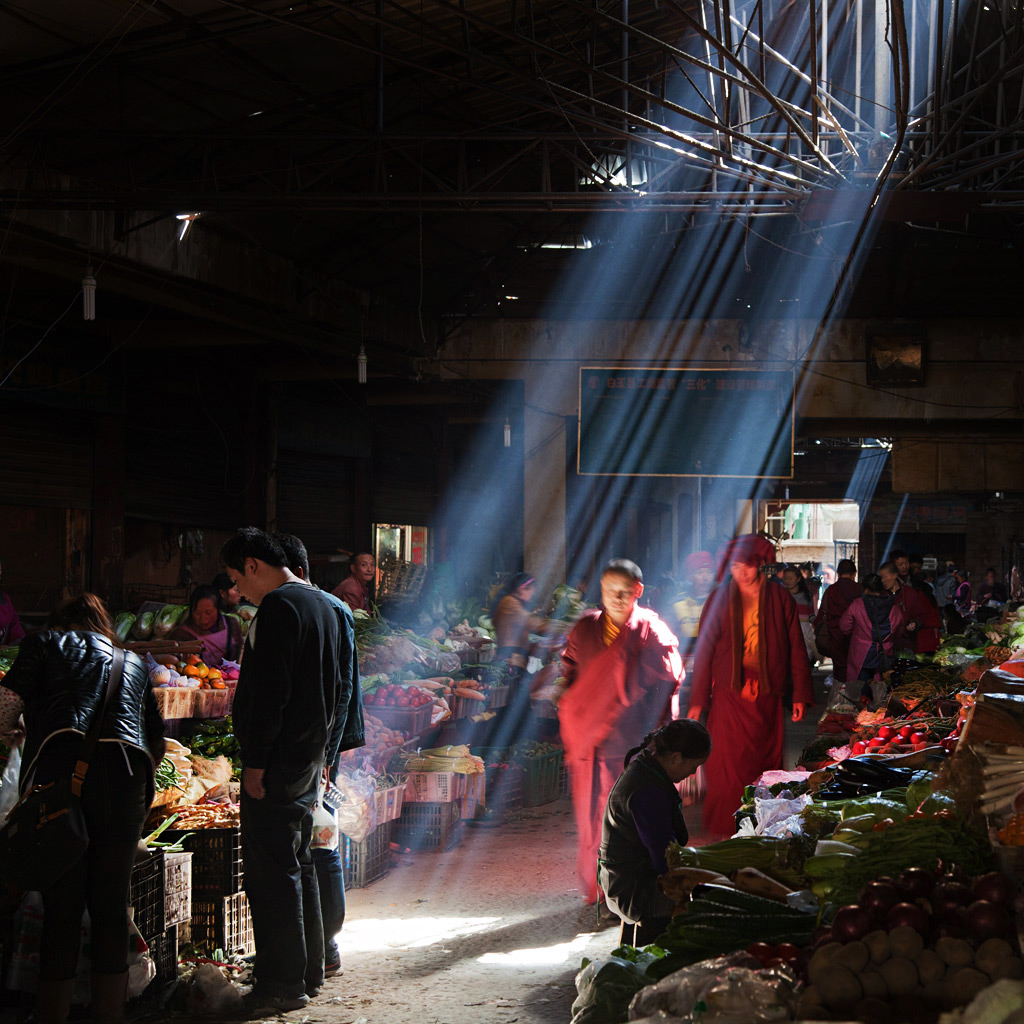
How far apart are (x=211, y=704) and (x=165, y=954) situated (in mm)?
2075

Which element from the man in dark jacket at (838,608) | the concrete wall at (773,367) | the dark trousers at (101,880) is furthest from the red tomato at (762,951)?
the concrete wall at (773,367)

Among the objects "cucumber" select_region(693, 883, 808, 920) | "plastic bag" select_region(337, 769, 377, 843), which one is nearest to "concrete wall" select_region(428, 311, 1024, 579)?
"plastic bag" select_region(337, 769, 377, 843)

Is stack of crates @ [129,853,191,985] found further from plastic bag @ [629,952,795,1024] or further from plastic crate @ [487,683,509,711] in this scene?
plastic crate @ [487,683,509,711]

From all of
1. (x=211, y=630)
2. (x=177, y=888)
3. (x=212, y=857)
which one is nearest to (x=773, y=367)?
(x=211, y=630)

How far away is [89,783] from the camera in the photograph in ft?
12.2

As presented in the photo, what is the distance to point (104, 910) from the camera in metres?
3.73

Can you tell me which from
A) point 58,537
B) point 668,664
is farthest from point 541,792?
point 58,537

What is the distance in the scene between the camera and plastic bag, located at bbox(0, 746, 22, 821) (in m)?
4.09

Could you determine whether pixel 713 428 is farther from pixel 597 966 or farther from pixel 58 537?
pixel 597 966

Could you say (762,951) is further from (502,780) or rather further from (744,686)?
(502,780)

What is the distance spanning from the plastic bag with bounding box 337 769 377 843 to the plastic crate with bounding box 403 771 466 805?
2.17 feet

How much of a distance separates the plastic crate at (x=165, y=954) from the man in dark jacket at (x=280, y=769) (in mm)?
404

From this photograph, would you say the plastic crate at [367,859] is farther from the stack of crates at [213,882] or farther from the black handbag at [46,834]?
the black handbag at [46,834]

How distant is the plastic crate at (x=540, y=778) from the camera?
26.2 ft
